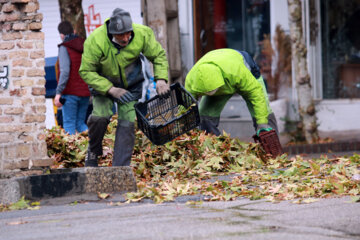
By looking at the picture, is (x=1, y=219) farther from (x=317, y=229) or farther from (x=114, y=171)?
(x=317, y=229)

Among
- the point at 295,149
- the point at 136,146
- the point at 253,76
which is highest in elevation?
the point at 253,76

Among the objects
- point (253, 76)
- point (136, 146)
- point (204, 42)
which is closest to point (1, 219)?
point (136, 146)

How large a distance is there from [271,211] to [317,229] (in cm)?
75

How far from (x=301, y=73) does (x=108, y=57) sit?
5.71 m

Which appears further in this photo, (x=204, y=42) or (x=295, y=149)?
(x=204, y=42)

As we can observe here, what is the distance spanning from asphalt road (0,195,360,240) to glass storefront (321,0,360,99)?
374 inches

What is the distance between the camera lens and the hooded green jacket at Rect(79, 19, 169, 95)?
267 inches

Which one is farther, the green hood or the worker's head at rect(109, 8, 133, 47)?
the green hood

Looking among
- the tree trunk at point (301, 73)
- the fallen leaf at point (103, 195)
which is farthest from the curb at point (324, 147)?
the fallen leaf at point (103, 195)

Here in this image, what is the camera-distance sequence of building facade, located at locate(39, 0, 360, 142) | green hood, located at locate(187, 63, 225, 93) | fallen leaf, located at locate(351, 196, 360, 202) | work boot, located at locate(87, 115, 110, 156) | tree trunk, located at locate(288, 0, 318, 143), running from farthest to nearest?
building facade, located at locate(39, 0, 360, 142) < tree trunk, located at locate(288, 0, 318, 143) < green hood, located at locate(187, 63, 225, 93) < work boot, located at locate(87, 115, 110, 156) < fallen leaf, located at locate(351, 196, 360, 202)

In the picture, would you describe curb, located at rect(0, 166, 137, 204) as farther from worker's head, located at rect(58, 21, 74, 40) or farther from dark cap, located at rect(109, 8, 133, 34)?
worker's head, located at rect(58, 21, 74, 40)

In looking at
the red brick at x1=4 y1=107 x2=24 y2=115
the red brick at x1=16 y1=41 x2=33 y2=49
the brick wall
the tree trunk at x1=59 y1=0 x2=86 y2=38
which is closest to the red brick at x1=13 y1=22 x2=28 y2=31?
the brick wall

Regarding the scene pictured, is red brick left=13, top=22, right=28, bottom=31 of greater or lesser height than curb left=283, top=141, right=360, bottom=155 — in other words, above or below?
above

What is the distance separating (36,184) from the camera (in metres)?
5.99
